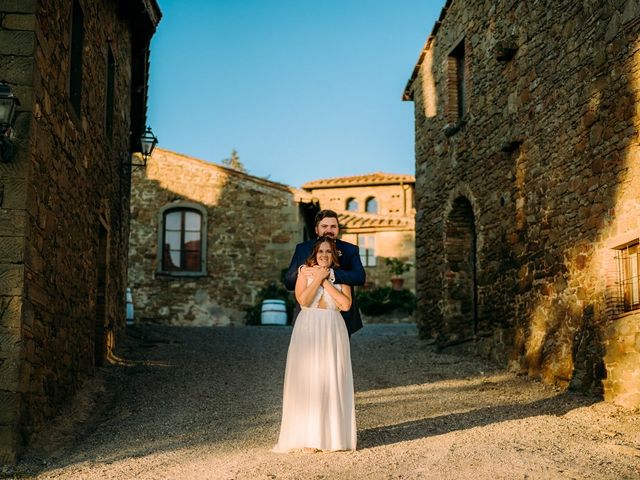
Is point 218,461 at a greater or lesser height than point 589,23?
lesser

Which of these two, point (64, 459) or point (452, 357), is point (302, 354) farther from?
point (452, 357)

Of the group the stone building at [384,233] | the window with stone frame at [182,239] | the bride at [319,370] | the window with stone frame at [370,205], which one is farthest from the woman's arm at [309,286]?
the window with stone frame at [370,205]

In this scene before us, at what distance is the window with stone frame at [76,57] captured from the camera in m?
8.20

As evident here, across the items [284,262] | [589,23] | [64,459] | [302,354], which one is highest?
[589,23]

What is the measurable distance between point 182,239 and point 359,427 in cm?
1521

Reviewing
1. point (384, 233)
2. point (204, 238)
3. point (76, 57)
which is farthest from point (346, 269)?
point (384, 233)

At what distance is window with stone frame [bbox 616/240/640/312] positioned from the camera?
25.9ft

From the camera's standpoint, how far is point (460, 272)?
44.9ft

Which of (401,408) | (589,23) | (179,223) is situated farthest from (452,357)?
(179,223)

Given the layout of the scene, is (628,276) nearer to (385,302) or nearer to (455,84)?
(455,84)

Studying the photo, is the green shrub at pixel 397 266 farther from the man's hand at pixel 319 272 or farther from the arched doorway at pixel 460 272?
the man's hand at pixel 319 272

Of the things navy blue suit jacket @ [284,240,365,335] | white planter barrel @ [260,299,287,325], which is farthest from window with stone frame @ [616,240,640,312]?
white planter barrel @ [260,299,287,325]

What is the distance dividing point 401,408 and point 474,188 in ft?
17.5

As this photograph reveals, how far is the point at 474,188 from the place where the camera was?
1255cm
